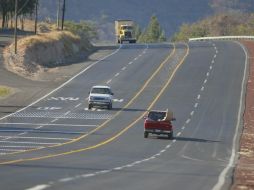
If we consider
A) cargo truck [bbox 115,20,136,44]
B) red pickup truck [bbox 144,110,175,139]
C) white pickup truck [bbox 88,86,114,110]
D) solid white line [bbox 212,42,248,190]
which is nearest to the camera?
solid white line [bbox 212,42,248,190]

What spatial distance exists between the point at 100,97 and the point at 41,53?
31688 millimetres

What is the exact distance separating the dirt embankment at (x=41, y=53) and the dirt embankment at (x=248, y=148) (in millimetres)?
22182

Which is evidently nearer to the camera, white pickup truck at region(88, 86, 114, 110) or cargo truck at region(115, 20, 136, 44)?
white pickup truck at region(88, 86, 114, 110)

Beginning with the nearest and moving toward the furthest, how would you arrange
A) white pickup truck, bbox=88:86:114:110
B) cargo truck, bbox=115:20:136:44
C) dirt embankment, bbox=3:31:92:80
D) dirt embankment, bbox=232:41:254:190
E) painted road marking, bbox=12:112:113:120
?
dirt embankment, bbox=232:41:254:190, painted road marking, bbox=12:112:113:120, white pickup truck, bbox=88:86:114:110, dirt embankment, bbox=3:31:92:80, cargo truck, bbox=115:20:136:44

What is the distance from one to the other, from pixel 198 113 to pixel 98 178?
45.1 m

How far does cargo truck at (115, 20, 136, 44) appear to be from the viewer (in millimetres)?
137125

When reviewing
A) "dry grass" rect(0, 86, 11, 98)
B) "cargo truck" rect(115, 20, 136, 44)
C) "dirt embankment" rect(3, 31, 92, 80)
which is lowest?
"dry grass" rect(0, 86, 11, 98)

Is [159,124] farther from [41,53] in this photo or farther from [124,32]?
[124,32]

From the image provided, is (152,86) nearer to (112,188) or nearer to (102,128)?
(102,128)

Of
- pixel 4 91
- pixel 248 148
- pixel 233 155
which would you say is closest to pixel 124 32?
pixel 4 91

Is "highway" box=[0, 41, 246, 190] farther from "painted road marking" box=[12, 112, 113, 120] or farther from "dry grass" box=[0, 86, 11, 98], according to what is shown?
"dry grass" box=[0, 86, 11, 98]

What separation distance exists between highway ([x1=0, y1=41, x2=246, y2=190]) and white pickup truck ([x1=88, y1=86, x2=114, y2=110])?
2.88 ft

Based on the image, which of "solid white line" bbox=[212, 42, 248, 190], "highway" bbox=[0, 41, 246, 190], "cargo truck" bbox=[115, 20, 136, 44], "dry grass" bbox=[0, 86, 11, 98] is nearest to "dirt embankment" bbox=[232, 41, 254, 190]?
"solid white line" bbox=[212, 42, 248, 190]

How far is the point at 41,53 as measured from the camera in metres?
94.7
